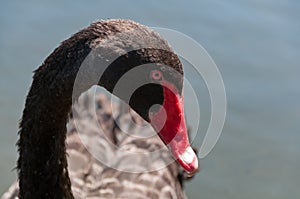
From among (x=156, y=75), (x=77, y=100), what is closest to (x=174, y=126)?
(x=156, y=75)

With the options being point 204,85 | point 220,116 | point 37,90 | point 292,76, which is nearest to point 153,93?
point 37,90

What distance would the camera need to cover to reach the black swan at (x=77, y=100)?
8.12 feet

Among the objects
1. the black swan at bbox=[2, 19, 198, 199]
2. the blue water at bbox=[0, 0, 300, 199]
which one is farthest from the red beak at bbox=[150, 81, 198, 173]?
the blue water at bbox=[0, 0, 300, 199]

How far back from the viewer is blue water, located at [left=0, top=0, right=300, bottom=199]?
4500 millimetres

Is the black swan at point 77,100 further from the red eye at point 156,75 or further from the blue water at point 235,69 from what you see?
the blue water at point 235,69

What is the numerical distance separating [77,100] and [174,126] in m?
0.46

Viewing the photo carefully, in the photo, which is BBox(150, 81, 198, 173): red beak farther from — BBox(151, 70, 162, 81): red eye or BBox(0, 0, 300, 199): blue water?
BBox(0, 0, 300, 199): blue water

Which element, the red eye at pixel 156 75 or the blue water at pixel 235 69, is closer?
the red eye at pixel 156 75

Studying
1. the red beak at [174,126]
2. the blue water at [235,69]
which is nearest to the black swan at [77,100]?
the red beak at [174,126]

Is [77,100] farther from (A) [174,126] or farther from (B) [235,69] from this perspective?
(B) [235,69]

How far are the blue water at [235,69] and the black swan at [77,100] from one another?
91 centimetres

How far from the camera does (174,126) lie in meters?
2.53

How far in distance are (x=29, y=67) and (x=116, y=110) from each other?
3.37 ft

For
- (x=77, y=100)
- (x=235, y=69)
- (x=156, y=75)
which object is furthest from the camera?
(x=235, y=69)
